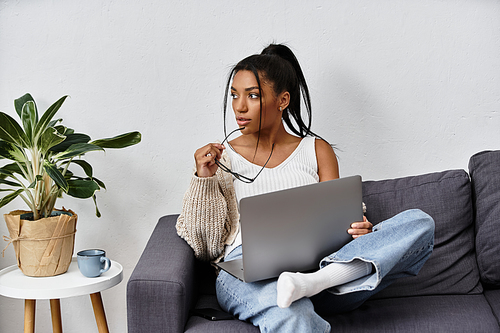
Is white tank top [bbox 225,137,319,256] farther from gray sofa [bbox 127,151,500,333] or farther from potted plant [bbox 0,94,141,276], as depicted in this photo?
potted plant [bbox 0,94,141,276]

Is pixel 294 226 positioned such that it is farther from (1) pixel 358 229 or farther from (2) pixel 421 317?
(2) pixel 421 317

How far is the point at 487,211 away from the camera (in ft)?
5.21

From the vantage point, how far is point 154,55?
1883mm

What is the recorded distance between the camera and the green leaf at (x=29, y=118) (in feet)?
5.00

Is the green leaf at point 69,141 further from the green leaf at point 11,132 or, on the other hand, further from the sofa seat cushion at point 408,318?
the sofa seat cushion at point 408,318

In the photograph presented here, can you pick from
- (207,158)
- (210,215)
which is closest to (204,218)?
(210,215)

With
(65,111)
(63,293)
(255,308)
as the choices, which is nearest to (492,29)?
(255,308)

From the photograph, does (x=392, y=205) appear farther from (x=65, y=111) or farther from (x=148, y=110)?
(x=65, y=111)

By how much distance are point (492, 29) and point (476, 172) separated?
0.68 metres

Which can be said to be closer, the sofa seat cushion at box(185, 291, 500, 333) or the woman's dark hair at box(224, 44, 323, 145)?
the sofa seat cushion at box(185, 291, 500, 333)

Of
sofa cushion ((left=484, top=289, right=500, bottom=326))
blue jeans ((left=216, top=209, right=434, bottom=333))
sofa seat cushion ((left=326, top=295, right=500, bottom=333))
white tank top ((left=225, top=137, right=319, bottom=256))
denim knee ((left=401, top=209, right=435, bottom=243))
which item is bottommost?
sofa cushion ((left=484, top=289, right=500, bottom=326))

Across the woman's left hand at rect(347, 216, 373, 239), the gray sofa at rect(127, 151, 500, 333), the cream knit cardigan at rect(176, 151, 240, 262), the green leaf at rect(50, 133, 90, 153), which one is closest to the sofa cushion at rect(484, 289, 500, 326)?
the gray sofa at rect(127, 151, 500, 333)

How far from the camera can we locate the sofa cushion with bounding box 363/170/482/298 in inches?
60.9

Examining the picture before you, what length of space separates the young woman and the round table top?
288 millimetres
